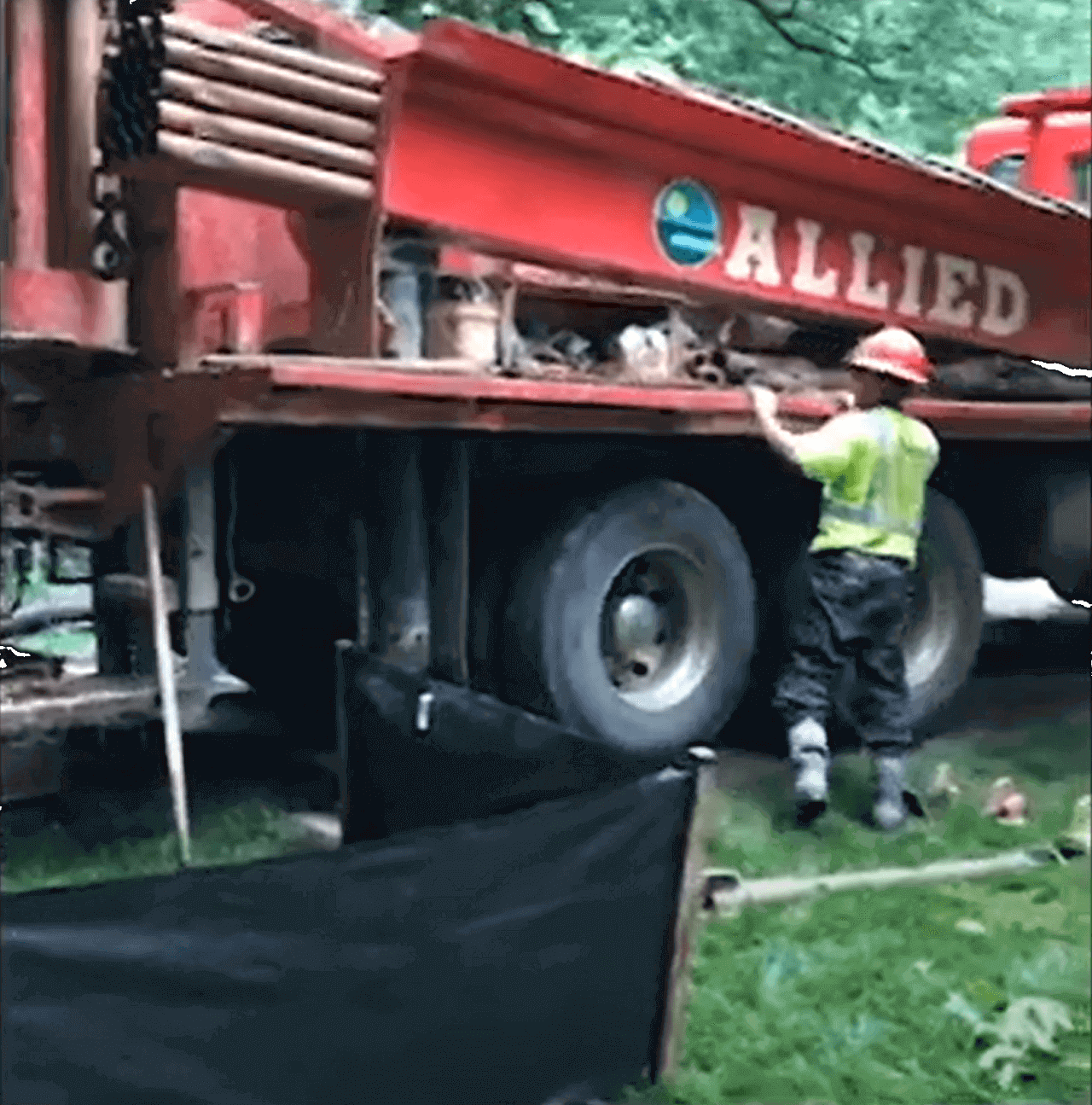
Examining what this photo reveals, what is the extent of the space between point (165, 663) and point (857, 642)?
2.33 metres

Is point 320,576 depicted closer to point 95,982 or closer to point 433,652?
point 433,652

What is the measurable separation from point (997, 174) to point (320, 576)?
14.5 feet

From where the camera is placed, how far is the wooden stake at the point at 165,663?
478 cm

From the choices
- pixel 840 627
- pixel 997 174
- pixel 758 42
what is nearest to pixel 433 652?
pixel 840 627

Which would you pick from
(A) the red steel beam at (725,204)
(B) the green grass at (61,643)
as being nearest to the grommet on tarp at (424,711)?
(A) the red steel beam at (725,204)

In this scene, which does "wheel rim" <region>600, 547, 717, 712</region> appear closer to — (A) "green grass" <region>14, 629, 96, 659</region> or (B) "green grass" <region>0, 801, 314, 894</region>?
(B) "green grass" <region>0, 801, 314, 894</region>

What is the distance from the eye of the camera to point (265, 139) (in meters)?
5.03

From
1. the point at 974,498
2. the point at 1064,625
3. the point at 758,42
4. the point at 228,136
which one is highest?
the point at 758,42

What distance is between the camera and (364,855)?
113 inches

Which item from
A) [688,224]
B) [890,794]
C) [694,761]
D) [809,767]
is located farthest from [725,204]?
[694,761]

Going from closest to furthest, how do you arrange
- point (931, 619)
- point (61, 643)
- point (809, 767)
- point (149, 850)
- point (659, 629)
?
point (149, 850) < point (809, 767) < point (659, 629) < point (931, 619) < point (61, 643)

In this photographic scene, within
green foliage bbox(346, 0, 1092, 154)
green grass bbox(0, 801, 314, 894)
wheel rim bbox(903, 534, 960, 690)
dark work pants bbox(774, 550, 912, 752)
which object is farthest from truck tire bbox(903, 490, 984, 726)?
green foliage bbox(346, 0, 1092, 154)

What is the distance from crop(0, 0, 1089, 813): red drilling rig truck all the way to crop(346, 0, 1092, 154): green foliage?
561cm

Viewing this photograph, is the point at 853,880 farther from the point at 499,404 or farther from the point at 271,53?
the point at 271,53
